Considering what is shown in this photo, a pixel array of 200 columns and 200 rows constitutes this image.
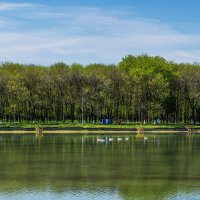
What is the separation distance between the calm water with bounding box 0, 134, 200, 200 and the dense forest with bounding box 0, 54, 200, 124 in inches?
2353

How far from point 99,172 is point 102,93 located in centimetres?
9345

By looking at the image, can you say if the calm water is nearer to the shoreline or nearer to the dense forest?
the shoreline

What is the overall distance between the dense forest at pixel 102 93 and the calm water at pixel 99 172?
59756 mm

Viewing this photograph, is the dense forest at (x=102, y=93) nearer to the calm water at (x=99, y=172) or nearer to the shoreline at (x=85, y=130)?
the shoreline at (x=85, y=130)

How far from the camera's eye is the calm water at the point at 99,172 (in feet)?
144

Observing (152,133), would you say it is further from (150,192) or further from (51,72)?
(150,192)

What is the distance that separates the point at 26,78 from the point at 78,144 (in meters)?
62.1

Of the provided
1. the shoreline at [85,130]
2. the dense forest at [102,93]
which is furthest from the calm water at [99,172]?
the dense forest at [102,93]

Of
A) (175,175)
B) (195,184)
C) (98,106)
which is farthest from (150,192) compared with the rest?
(98,106)

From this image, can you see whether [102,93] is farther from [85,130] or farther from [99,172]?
[99,172]

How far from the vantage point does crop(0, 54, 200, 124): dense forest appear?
148625 mm

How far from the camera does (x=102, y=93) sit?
489 feet

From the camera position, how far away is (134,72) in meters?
154

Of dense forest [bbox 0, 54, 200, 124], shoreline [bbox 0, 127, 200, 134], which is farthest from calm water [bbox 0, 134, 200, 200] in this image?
dense forest [bbox 0, 54, 200, 124]
